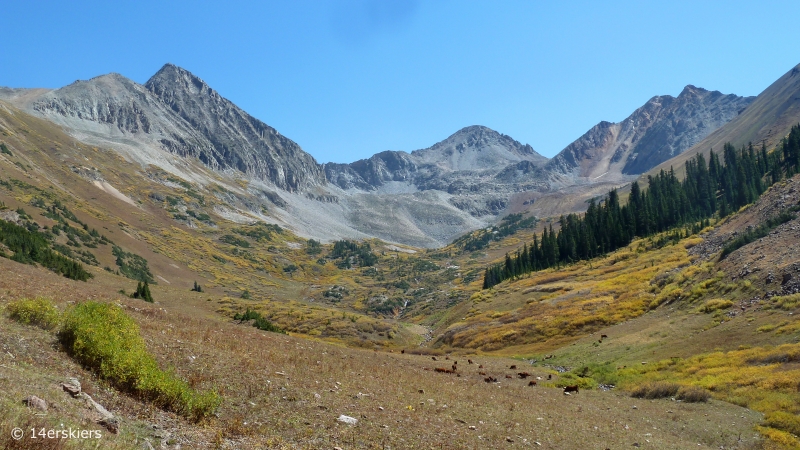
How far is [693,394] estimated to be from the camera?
1006 inches

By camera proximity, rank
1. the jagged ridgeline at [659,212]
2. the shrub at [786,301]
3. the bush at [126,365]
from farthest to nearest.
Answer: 1. the jagged ridgeline at [659,212]
2. the shrub at [786,301]
3. the bush at [126,365]

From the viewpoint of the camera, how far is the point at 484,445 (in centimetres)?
1388

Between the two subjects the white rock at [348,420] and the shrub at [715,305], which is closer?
the white rock at [348,420]

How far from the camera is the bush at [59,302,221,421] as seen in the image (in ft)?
39.3

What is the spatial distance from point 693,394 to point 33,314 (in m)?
30.8

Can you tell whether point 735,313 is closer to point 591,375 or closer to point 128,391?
point 591,375

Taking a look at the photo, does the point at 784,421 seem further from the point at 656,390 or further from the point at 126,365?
the point at 126,365

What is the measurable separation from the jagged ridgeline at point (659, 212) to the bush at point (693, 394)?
9282 cm

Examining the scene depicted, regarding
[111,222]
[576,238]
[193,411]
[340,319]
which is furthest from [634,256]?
[111,222]

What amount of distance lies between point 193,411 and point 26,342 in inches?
225

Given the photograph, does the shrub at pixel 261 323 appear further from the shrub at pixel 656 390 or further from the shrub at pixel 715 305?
the shrub at pixel 715 305

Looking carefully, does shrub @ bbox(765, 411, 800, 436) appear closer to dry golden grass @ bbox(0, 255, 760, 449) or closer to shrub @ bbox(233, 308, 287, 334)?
dry golden grass @ bbox(0, 255, 760, 449)

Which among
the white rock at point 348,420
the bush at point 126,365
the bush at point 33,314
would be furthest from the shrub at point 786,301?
the bush at point 33,314

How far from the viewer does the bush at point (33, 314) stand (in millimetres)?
14836
